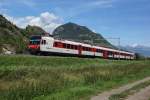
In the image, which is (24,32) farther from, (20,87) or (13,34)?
(20,87)

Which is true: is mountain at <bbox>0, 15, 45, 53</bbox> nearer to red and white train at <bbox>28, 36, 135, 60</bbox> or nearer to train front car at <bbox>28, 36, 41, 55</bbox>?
train front car at <bbox>28, 36, 41, 55</bbox>

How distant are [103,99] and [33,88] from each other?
3957 mm


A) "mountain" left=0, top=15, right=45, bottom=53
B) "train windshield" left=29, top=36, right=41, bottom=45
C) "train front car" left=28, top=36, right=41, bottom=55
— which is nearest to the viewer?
"train front car" left=28, top=36, right=41, bottom=55

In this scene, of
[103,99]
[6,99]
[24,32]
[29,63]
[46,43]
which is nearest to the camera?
[6,99]

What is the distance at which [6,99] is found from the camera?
19719 mm

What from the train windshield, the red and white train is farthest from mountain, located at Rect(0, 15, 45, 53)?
the red and white train

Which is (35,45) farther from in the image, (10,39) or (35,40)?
(10,39)

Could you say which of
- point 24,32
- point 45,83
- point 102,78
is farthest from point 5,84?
point 24,32

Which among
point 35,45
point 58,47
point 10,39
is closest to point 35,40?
point 35,45

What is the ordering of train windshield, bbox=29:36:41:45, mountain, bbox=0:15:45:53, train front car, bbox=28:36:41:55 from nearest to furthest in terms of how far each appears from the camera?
train front car, bbox=28:36:41:55 → train windshield, bbox=29:36:41:45 → mountain, bbox=0:15:45:53

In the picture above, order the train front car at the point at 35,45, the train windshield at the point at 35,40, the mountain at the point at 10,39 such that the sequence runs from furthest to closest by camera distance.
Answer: the mountain at the point at 10,39 < the train windshield at the point at 35,40 < the train front car at the point at 35,45

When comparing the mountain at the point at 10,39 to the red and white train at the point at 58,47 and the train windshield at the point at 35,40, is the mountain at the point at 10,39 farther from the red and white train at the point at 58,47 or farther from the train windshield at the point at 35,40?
the red and white train at the point at 58,47

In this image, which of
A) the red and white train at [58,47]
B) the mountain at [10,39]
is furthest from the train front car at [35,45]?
the mountain at [10,39]

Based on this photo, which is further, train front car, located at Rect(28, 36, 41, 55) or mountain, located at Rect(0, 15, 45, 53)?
mountain, located at Rect(0, 15, 45, 53)
